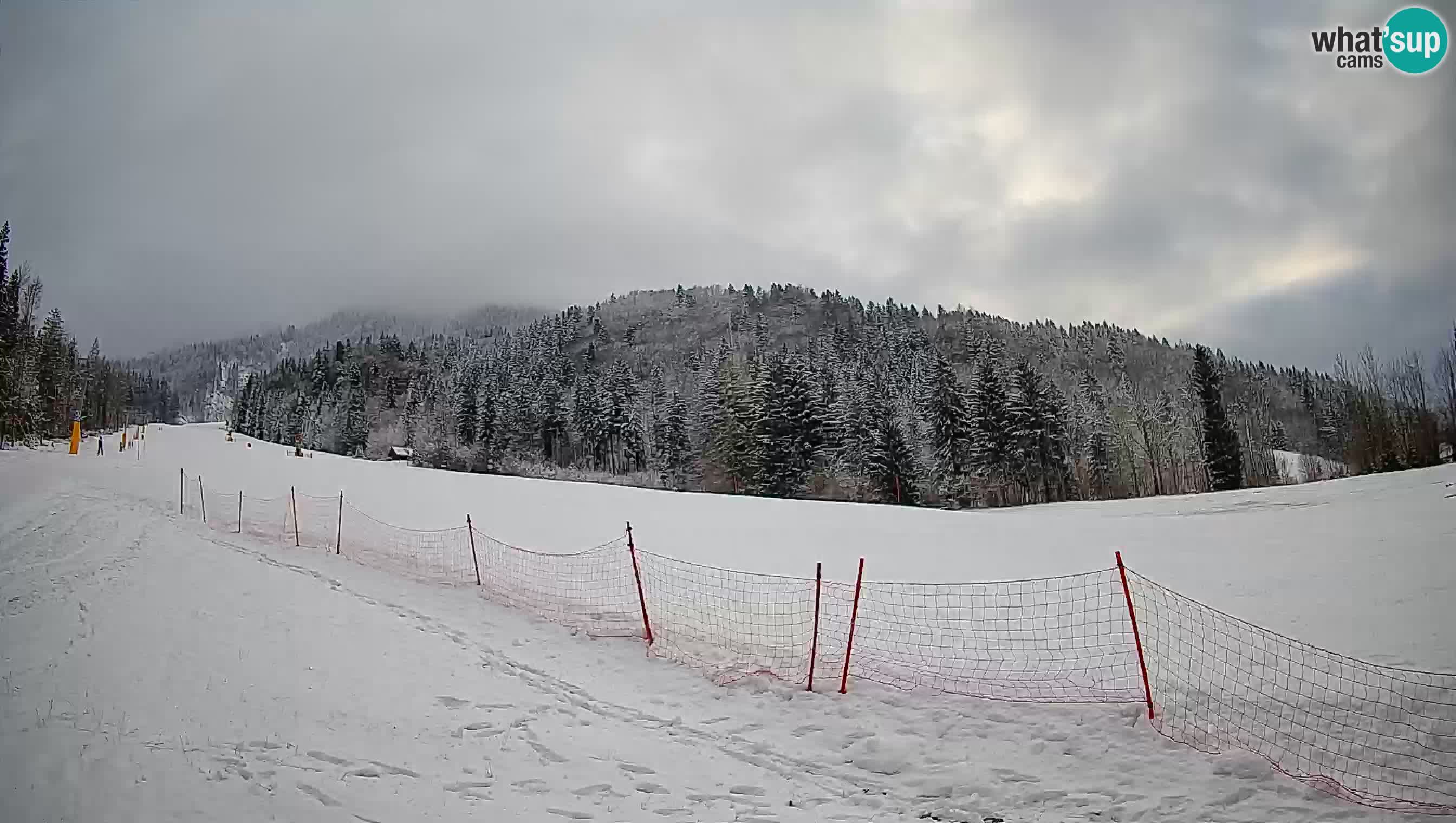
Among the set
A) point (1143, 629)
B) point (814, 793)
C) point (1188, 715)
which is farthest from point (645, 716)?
point (1143, 629)

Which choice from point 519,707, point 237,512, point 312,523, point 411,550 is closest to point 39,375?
point 237,512

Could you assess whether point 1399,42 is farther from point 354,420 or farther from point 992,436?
point 354,420

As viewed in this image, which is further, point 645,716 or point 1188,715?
point 645,716

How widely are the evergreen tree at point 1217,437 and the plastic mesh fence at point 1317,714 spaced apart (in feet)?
125

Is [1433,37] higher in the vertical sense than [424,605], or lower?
higher

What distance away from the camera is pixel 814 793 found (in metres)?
5.43

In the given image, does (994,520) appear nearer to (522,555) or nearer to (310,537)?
(522,555)

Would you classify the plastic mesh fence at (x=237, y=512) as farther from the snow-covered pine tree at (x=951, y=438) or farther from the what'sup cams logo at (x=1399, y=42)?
the snow-covered pine tree at (x=951, y=438)

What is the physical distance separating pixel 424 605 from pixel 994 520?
1508 cm

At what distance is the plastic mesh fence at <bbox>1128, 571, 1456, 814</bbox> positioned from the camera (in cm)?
506

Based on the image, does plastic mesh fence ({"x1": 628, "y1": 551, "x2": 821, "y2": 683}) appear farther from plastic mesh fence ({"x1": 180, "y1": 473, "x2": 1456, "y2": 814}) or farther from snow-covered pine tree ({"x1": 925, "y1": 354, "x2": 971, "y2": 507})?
snow-covered pine tree ({"x1": 925, "y1": 354, "x2": 971, "y2": 507})

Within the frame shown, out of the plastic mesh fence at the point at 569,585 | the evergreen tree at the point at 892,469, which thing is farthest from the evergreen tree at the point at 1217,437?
the plastic mesh fence at the point at 569,585

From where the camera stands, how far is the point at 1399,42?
6.56 metres

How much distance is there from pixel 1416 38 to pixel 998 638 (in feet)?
25.6
